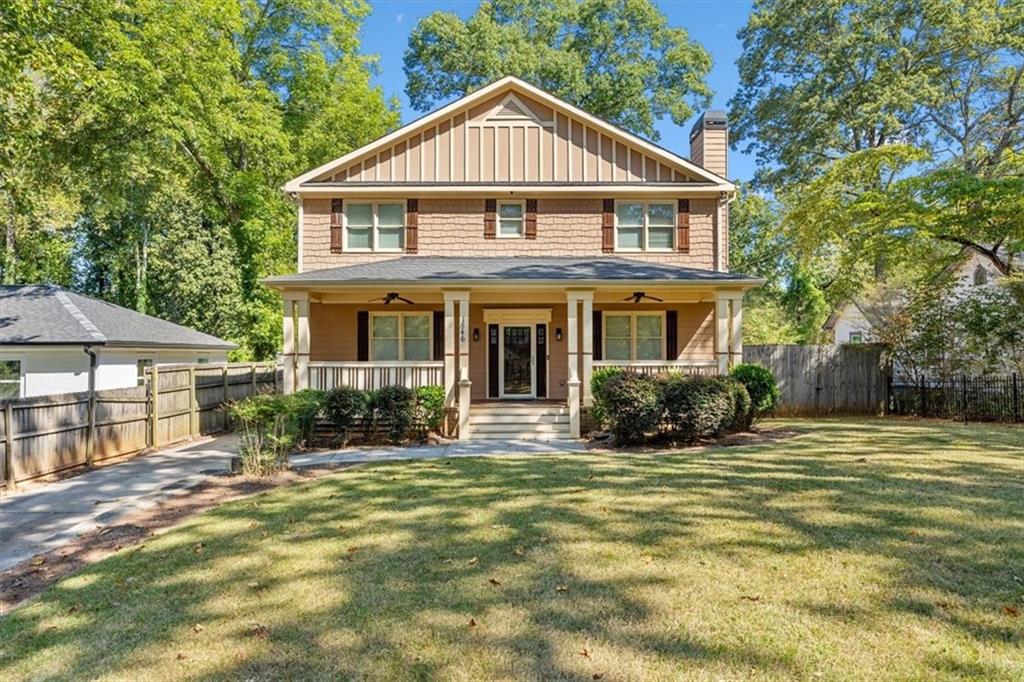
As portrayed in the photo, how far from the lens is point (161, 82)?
1720 cm

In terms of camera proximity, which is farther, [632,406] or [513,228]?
[513,228]

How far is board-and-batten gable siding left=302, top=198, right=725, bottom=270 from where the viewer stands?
14.3 metres

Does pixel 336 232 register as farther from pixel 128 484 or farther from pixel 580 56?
pixel 580 56

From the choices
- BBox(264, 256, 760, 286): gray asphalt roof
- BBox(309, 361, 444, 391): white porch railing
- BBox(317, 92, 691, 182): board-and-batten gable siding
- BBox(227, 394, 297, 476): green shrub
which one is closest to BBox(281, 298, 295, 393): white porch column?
BBox(309, 361, 444, 391): white porch railing

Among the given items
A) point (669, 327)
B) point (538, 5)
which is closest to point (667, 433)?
point (669, 327)

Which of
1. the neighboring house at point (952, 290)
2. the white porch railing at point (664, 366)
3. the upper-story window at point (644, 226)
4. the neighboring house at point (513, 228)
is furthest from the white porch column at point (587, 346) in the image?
the neighboring house at point (952, 290)

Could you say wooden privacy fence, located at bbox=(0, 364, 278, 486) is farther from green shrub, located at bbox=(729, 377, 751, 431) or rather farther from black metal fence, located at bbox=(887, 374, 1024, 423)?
black metal fence, located at bbox=(887, 374, 1024, 423)

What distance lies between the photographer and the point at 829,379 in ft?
50.3

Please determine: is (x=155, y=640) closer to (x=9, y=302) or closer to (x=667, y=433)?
(x=667, y=433)

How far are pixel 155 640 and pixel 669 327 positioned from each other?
40.5 feet

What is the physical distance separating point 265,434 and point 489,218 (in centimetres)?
788

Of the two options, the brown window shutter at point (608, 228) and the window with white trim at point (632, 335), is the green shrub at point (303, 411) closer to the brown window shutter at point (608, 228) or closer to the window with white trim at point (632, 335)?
Result: the window with white trim at point (632, 335)

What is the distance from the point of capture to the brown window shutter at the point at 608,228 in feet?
47.1

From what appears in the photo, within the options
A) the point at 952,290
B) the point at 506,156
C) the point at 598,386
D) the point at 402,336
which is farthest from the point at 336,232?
the point at 952,290
